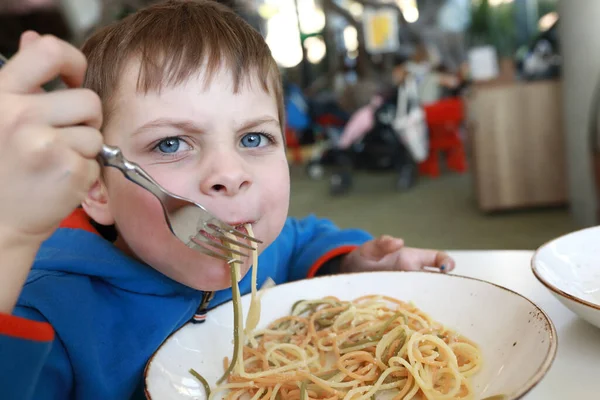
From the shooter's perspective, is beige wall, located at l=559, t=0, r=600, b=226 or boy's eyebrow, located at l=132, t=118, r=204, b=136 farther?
beige wall, located at l=559, t=0, r=600, b=226

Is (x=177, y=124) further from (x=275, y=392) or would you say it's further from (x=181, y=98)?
(x=275, y=392)

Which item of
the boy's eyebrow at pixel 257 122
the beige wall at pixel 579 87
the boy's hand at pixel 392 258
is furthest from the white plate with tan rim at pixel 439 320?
the beige wall at pixel 579 87

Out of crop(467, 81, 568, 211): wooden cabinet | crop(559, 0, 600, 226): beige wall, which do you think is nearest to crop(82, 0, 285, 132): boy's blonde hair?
crop(559, 0, 600, 226): beige wall

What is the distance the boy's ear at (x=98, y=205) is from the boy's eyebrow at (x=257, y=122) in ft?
0.72

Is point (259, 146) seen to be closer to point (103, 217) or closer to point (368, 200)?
point (103, 217)

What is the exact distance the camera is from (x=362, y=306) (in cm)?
77

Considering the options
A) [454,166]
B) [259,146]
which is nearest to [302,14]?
[454,166]

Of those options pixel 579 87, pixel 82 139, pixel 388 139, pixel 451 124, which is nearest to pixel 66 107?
pixel 82 139

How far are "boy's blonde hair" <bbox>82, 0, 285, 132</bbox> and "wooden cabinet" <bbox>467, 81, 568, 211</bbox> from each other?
2.92m

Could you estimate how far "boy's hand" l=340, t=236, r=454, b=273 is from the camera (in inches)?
35.8

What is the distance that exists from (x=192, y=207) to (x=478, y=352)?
0.36 m

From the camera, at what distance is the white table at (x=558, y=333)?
564 mm

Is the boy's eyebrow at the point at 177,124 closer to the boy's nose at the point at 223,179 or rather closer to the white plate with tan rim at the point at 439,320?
the boy's nose at the point at 223,179

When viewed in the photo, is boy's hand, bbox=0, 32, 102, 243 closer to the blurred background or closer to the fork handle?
the fork handle
